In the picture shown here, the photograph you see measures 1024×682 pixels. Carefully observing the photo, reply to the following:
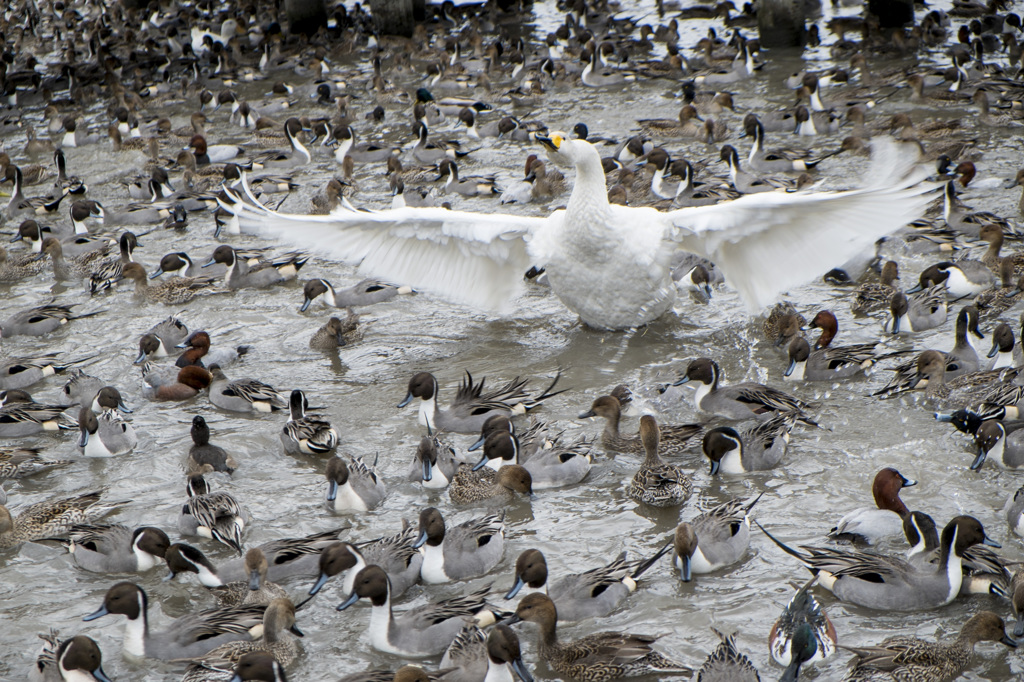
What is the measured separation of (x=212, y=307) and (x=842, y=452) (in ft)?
21.2

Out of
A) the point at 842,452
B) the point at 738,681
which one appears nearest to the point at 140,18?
the point at 842,452

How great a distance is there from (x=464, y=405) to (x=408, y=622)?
8.84 feet

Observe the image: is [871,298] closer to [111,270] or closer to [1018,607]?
[1018,607]

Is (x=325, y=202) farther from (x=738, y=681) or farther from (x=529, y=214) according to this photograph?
(x=738, y=681)

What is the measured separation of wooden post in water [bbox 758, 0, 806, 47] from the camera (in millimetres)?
19047

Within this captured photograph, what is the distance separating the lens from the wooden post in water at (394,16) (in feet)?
74.5

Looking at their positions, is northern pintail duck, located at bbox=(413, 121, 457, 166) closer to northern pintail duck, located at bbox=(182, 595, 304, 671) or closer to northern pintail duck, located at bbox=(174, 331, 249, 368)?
northern pintail duck, located at bbox=(174, 331, 249, 368)

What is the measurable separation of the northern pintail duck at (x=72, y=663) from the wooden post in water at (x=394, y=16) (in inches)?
747

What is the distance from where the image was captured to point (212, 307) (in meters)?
11.0

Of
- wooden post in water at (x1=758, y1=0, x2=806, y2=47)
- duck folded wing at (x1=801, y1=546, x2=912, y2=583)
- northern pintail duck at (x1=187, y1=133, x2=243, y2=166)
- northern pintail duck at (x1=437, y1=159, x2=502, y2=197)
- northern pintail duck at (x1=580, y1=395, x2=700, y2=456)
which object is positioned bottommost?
northern pintail duck at (x1=580, y1=395, x2=700, y2=456)

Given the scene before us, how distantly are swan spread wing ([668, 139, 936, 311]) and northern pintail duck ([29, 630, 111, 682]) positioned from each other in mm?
5437

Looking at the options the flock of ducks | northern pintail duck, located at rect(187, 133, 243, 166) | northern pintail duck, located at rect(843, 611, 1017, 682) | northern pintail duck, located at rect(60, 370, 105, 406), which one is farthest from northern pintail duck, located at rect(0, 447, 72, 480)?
northern pintail duck, located at rect(187, 133, 243, 166)

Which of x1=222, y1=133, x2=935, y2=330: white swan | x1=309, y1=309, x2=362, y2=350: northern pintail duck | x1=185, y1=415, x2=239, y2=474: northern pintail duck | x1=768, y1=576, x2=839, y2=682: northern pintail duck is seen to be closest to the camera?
x1=768, y1=576, x2=839, y2=682: northern pintail duck

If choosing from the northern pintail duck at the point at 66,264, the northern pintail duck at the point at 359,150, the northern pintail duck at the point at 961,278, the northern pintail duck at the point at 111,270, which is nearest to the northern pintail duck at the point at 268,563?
the northern pintail duck at the point at 111,270
